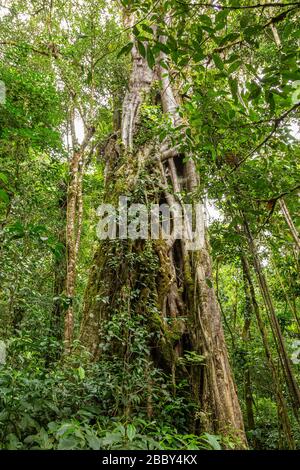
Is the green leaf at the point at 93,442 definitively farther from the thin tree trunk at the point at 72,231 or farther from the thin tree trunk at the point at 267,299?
the thin tree trunk at the point at 72,231

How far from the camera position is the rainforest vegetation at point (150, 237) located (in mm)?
1661

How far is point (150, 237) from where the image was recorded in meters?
3.79

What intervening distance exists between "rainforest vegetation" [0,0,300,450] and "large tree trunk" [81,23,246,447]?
2 centimetres

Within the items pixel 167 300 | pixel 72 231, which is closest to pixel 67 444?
pixel 167 300

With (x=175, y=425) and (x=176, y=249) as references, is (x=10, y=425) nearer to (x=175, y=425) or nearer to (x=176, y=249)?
(x=175, y=425)

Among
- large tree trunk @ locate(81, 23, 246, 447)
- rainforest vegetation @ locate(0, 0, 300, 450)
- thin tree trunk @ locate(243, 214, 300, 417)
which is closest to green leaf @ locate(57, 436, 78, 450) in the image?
rainforest vegetation @ locate(0, 0, 300, 450)

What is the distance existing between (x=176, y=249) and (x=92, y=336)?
1602 millimetres

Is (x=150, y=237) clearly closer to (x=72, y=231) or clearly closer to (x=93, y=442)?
(x=72, y=231)

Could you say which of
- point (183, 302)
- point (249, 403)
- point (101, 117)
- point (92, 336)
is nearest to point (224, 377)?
point (183, 302)

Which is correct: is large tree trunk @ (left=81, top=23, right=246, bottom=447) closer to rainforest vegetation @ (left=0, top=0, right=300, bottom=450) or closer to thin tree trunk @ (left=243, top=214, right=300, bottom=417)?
rainforest vegetation @ (left=0, top=0, right=300, bottom=450)

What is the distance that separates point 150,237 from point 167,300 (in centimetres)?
76

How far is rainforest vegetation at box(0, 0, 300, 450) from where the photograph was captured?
1.66m
